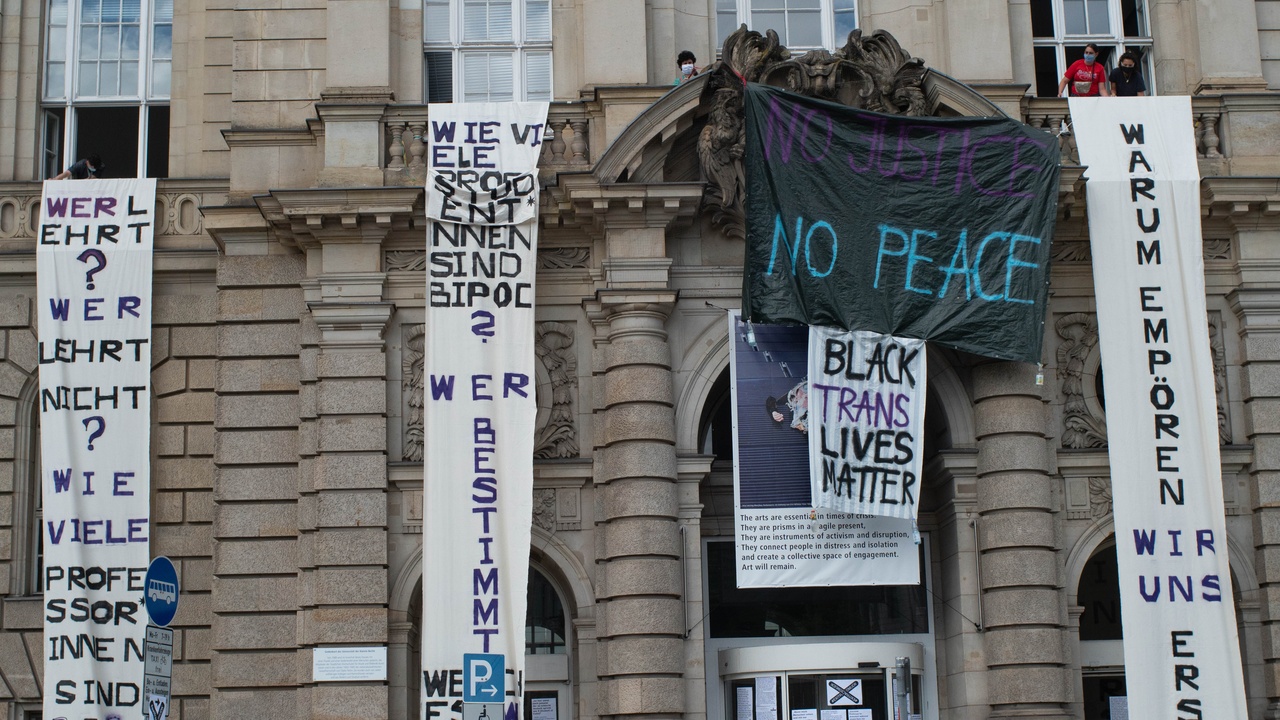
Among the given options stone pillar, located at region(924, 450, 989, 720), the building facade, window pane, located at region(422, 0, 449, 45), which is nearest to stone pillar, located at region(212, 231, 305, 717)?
the building facade

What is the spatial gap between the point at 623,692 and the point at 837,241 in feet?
20.9

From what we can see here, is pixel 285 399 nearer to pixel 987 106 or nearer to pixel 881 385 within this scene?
pixel 881 385

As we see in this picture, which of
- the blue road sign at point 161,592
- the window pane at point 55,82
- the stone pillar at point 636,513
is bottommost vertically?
the blue road sign at point 161,592

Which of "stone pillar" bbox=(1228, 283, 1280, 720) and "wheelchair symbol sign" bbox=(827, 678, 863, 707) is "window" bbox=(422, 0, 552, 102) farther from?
"stone pillar" bbox=(1228, 283, 1280, 720)

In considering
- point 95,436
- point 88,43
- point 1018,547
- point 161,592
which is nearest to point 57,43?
point 88,43

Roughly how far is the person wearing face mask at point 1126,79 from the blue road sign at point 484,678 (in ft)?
38.5

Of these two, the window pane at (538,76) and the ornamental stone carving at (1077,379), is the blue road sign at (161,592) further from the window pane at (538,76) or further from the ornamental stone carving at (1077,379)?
the ornamental stone carving at (1077,379)

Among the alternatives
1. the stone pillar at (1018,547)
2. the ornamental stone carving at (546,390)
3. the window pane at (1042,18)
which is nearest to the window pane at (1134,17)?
the window pane at (1042,18)

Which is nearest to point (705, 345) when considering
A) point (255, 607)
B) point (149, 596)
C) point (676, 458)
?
point (676, 458)

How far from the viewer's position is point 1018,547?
69.4 ft

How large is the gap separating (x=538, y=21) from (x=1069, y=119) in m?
7.66

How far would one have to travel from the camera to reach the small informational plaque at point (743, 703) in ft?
70.8

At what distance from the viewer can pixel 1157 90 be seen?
78.8ft

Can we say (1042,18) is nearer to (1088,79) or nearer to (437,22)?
(1088,79)
